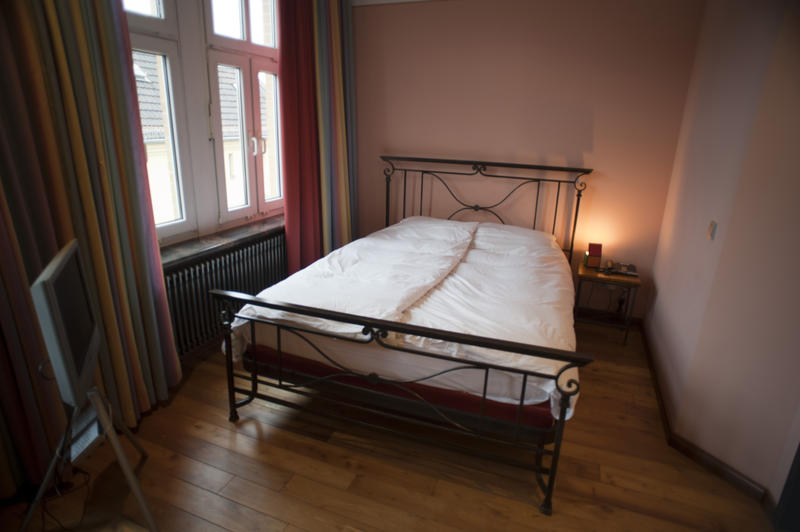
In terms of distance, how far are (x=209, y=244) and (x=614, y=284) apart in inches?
112

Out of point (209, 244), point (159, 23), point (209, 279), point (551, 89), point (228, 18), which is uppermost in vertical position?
point (228, 18)

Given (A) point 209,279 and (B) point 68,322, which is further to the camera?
(A) point 209,279

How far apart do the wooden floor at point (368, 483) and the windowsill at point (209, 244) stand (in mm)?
831

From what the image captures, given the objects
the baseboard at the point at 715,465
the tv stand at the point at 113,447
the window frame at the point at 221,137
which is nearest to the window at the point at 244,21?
the window frame at the point at 221,137

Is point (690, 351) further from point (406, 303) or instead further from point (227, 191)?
point (227, 191)

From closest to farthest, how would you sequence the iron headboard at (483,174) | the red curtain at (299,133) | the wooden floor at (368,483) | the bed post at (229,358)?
the wooden floor at (368,483)
the bed post at (229,358)
the red curtain at (299,133)
the iron headboard at (483,174)

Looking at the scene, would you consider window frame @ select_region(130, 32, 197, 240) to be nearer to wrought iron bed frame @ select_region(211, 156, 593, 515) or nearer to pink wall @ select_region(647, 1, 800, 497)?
wrought iron bed frame @ select_region(211, 156, 593, 515)

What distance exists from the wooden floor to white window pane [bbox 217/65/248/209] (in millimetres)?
1604

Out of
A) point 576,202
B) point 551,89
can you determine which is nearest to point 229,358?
point 576,202

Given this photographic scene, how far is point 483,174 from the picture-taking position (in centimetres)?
394

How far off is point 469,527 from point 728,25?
286 cm

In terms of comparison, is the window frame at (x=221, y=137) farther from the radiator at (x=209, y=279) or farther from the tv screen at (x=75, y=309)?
the tv screen at (x=75, y=309)

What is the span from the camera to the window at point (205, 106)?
267cm

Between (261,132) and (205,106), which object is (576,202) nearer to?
(261,132)
